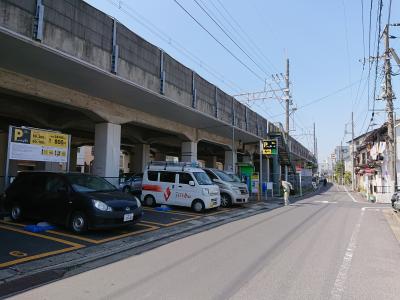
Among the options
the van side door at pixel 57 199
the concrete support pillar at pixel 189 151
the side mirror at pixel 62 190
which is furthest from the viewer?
the concrete support pillar at pixel 189 151

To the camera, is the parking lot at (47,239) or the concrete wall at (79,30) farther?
the concrete wall at (79,30)

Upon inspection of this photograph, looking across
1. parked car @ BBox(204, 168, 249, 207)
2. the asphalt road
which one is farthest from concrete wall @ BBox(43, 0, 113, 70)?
parked car @ BBox(204, 168, 249, 207)

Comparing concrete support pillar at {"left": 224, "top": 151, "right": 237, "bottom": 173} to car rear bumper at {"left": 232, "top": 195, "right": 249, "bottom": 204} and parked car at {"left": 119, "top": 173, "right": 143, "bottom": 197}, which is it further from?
car rear bumper at {"left": 232, "top": 195, "right": 249, "bottom": 204}

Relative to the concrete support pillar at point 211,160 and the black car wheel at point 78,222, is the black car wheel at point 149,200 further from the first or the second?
the concrete support pillar at point 211,160

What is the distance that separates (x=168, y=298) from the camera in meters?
4.96

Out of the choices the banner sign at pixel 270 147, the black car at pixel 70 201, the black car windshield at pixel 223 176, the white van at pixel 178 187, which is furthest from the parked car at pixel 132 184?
the black car at pixel 70 201

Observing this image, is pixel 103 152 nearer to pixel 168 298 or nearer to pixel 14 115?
pixel 14 115

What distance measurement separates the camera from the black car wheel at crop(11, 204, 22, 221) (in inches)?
419

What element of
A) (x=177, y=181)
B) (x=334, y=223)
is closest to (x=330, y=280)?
(x=334, y=223)

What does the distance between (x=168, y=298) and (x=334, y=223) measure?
34.0ft

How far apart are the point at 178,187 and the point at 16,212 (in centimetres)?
698

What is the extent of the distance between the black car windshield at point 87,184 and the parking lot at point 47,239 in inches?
46.9

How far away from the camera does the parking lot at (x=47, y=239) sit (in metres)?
7.16

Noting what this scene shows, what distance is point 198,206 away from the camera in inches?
611
